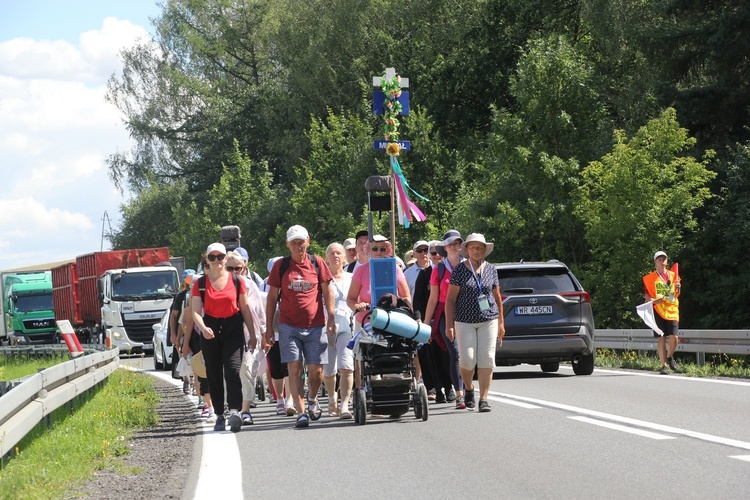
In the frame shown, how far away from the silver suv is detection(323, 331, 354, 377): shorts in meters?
5.01

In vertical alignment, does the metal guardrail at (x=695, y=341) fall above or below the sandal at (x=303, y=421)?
above

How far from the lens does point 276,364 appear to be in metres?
13.7

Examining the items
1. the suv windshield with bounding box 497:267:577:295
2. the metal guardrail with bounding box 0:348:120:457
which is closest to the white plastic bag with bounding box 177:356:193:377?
the metal guardrail with bounding box 0:348:120:457

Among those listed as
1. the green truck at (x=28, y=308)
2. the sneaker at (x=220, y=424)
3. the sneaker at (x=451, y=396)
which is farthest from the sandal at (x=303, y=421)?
the green truck at (x=28, y=308)

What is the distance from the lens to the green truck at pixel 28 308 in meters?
51.9

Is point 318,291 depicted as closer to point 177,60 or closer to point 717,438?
point 717,438

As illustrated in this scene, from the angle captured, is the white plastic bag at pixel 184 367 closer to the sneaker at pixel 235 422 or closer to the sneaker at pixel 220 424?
the sneaker at pixel 220 424

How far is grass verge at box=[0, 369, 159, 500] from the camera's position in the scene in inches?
338

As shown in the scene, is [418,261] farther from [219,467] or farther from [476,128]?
[476,128]

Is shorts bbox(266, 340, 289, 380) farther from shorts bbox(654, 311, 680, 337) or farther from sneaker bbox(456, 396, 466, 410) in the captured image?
shorts bbox(654, 311, 680, 337)

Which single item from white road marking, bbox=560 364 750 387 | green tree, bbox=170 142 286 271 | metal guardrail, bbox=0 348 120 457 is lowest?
white road marking, bbox=560 364 750 387

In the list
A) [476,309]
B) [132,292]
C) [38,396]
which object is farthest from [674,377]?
[132,292]

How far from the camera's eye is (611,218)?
3131cm

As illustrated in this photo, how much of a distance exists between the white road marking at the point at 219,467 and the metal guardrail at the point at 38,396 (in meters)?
1.32
